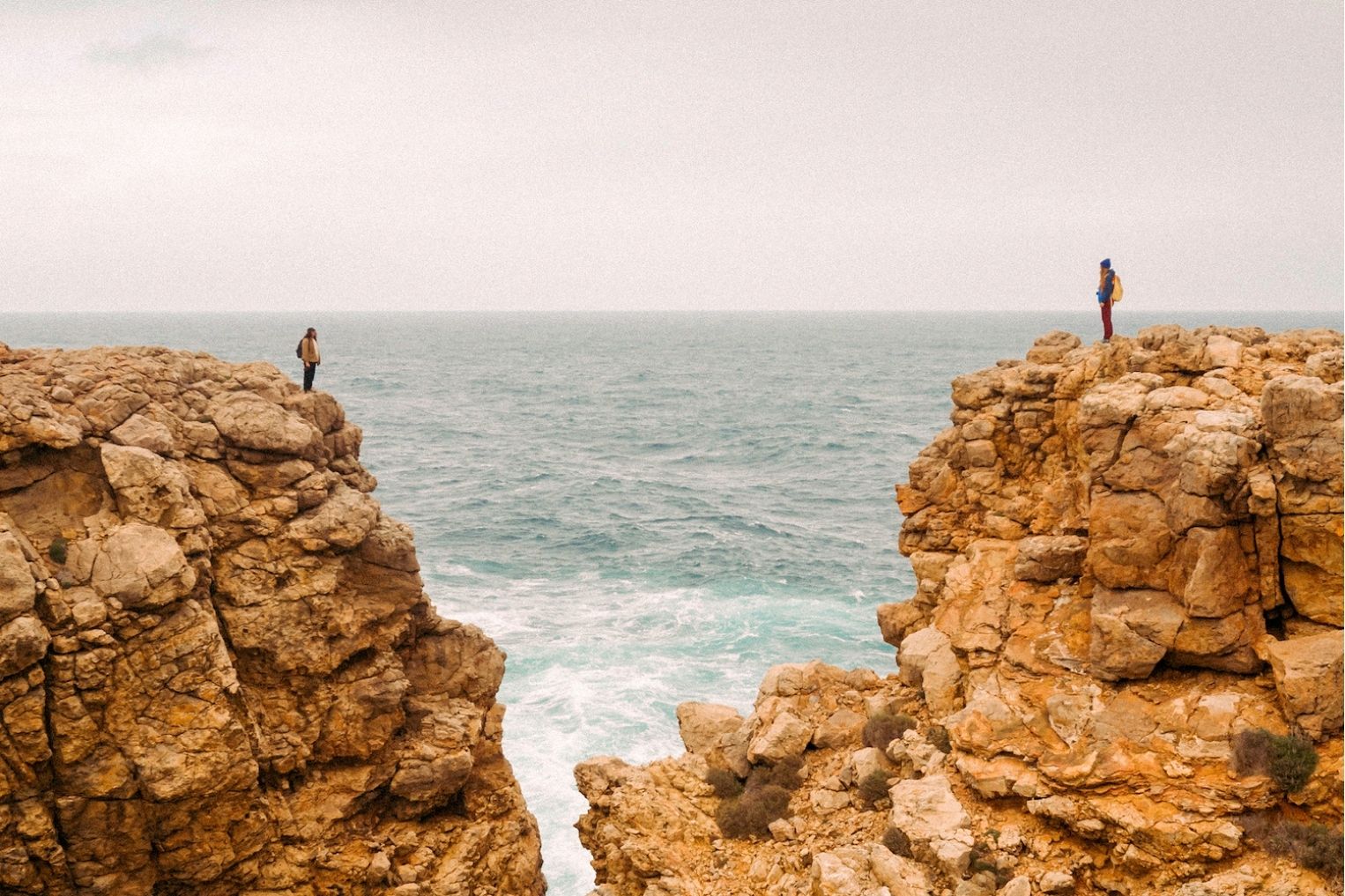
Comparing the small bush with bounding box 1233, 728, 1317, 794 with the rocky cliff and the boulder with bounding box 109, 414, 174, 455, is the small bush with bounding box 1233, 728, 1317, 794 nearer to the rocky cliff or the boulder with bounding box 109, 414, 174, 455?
the rocky cliff

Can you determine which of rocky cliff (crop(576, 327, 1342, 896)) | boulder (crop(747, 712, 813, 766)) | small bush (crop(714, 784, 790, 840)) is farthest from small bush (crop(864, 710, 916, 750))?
small bush (crop(714, 784, 790, 840))

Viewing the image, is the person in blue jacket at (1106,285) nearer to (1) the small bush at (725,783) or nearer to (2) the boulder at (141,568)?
(1) the small bush at (725,783)

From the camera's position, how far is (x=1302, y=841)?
13320mm

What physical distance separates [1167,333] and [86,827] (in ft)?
72.1

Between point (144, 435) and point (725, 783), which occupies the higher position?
point (144, 435)

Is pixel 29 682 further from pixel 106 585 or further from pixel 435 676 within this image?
pixel 435 676

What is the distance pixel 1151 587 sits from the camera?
16750mm

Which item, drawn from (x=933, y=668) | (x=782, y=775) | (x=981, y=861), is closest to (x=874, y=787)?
(x=782, y=775)

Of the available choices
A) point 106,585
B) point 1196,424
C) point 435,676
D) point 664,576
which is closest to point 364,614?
point 435,676

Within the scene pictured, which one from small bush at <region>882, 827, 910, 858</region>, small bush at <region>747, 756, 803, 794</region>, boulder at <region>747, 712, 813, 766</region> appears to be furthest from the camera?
boulder at <region>747, 712, 813, 766</region>

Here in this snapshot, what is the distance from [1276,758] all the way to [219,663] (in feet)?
56.0

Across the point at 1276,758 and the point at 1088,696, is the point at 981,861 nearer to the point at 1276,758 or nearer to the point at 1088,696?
the point at 1088,696

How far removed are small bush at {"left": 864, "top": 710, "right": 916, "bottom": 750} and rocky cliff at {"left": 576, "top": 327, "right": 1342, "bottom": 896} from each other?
52 mm

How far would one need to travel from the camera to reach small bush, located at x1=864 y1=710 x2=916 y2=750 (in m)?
18.7
